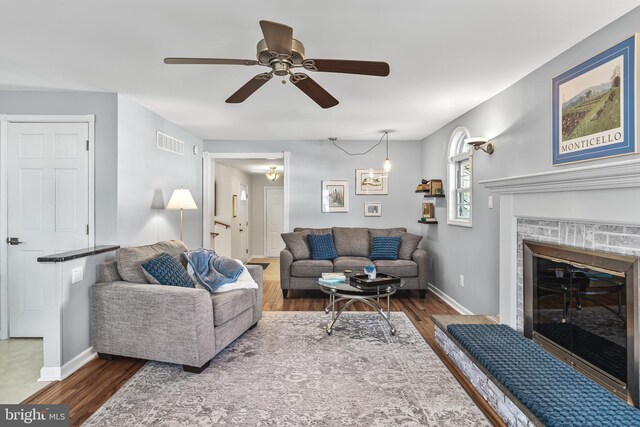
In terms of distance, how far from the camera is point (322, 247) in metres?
5.00

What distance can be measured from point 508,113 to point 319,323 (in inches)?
111

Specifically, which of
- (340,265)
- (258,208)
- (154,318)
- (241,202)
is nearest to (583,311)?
(340,265)

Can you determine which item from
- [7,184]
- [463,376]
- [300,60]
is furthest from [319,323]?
[7,184]

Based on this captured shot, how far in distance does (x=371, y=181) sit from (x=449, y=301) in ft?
7.54

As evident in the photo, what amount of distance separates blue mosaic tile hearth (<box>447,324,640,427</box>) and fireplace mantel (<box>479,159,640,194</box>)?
109 centimetres

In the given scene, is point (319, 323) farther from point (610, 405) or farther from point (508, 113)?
point (508, 113)

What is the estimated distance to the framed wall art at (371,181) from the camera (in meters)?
5.71

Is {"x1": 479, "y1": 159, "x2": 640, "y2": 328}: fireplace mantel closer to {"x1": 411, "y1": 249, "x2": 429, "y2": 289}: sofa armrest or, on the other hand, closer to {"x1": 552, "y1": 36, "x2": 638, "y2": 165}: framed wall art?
{"x1": 552, "y1": 36, "x2": 638, "y2": 165}: framed wall art

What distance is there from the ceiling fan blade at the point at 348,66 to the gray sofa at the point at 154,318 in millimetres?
1843

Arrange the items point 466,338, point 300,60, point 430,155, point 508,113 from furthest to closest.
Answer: point 430,155, point 508,113, point 466,338, point 300,60

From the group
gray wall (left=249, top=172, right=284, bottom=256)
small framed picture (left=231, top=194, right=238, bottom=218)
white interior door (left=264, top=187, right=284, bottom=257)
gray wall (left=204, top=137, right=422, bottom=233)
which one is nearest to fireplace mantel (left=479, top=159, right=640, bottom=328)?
gray wall (left=204, top=137, right=422, bottom=233)

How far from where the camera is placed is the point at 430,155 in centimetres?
527

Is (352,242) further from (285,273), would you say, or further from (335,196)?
(285,273)

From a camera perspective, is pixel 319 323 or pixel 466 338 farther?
pixel 319 323
